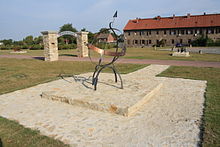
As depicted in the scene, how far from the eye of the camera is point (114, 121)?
14.2 feet

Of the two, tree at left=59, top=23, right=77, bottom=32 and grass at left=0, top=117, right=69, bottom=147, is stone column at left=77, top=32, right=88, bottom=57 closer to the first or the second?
grass at left=0, top=117, right=69, bottom=147

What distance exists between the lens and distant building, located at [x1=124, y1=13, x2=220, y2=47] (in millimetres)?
46750

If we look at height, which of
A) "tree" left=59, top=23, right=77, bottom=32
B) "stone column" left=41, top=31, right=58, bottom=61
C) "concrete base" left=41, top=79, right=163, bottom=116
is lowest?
"concrete base" left=41, top=79, right=163, bottom=116

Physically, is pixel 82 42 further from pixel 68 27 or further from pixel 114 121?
pixel 68 27

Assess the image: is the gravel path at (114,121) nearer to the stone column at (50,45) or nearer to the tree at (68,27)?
the stone column at (50,45)

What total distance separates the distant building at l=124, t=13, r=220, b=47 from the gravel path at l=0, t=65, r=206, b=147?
133ft

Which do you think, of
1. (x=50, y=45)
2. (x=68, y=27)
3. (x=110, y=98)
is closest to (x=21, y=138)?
(x=110, y=98)

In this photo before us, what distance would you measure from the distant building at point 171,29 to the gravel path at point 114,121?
40.7 m

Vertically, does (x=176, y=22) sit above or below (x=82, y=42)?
above

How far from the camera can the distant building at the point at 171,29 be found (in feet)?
153

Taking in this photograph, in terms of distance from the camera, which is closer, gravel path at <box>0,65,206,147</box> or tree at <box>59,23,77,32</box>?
gravel path at <box>0,65,206,147</box>

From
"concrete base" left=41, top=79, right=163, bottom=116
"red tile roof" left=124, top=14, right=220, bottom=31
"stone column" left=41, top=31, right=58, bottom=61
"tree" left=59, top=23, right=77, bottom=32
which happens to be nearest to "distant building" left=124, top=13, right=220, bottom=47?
"red tile roof" left=124, top=14, right=220, bottom=31

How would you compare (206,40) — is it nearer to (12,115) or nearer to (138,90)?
(138,90)

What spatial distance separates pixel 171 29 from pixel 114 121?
5133cm
